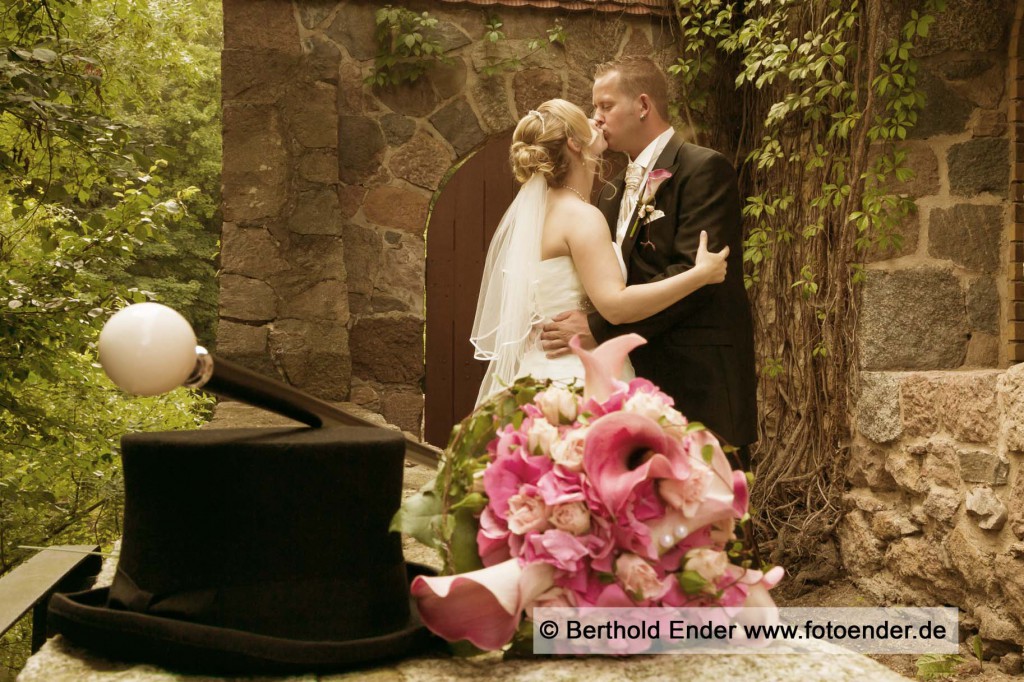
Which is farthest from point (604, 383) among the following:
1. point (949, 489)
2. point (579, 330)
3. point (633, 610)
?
point (949, 489)

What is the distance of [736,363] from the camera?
8.59 feet

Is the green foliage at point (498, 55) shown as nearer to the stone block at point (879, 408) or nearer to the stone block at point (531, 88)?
the stone block at point (531, 88)

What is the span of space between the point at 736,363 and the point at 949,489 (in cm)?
122

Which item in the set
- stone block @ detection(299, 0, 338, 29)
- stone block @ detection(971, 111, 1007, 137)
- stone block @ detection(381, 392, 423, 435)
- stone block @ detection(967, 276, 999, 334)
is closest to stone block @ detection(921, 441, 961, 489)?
stone block @ detection(967, 276, 999, 334)

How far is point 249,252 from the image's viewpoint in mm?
4598

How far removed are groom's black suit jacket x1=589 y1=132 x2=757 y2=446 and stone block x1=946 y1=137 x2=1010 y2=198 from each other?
156 centimetres

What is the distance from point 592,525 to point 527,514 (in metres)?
→ 0.06

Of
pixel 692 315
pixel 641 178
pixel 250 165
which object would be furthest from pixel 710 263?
pixel 250 165

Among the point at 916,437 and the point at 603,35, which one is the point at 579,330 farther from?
the point at 603,35

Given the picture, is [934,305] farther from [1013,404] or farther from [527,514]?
[527,514]

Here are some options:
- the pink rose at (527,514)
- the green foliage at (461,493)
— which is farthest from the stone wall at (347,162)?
the pink rose at (527,514)

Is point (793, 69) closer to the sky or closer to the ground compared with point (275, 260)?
closer to the sky

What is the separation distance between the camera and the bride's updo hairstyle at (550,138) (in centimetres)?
265

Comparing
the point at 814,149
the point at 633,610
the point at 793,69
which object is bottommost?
the point at 633,610
